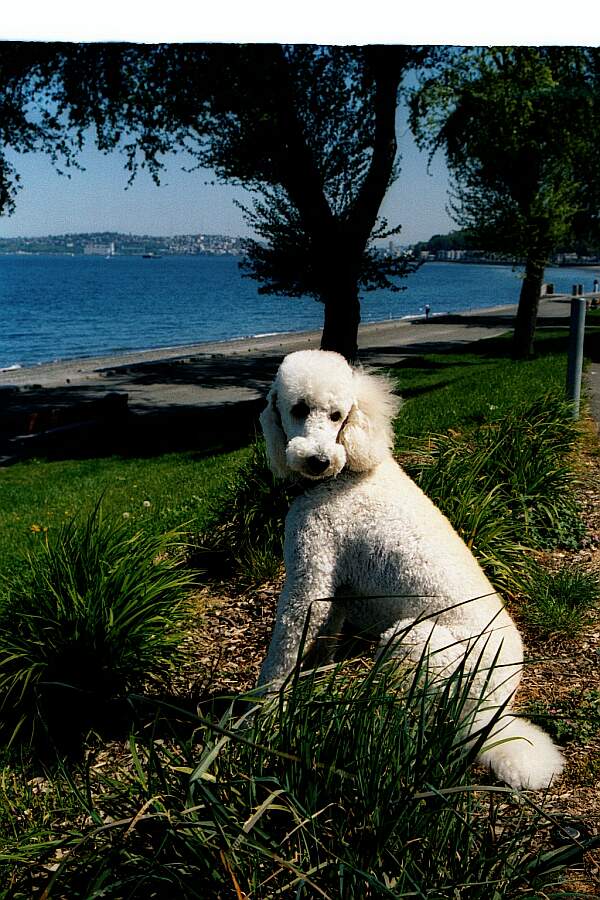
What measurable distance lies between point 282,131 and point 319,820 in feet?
19.9

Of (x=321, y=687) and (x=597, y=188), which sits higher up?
(x=597, y=188)

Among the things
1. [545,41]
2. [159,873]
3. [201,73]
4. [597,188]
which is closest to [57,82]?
[201,73]

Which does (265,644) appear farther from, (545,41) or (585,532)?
(545,41)

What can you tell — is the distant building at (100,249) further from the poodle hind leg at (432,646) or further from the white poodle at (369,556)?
the poodle hind leg at (432,646)

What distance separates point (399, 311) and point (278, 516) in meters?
4.11

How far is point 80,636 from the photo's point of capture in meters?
3.12

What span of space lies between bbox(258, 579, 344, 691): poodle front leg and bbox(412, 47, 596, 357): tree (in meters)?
3.27

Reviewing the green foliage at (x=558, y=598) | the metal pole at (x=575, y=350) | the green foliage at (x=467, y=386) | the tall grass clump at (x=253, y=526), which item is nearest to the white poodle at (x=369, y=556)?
the green foliage at (x=558, y=598)

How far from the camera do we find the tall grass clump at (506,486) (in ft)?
12.8

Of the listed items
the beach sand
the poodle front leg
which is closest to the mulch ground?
the poodle front leg

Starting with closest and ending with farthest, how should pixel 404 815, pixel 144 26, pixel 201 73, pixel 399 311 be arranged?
1. pixel 404 815
2. pixel 144 26
3. pixel 201 73
4. pixel 399 311

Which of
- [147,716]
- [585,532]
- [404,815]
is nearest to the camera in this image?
[404,815]

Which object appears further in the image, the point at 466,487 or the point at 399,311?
the point at 399,311

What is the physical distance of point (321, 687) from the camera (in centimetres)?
247
